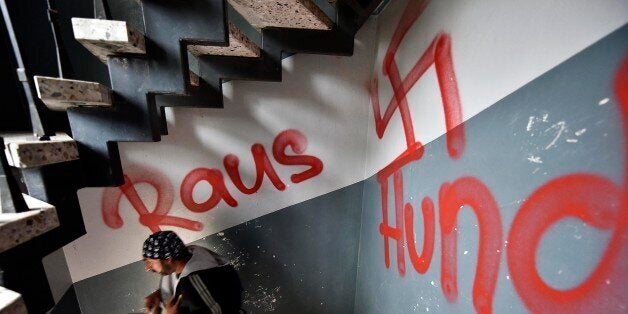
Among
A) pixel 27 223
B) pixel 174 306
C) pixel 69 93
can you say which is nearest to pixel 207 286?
pixel 174 306

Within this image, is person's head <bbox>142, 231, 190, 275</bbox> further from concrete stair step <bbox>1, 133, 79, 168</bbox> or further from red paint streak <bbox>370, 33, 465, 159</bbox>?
red paint streak <bbox>370, 33, 465, 159</bbox>

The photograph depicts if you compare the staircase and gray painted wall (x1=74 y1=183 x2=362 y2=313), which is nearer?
the staircase

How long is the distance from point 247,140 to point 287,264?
989 millimetres

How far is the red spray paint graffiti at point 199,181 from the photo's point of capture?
66.3 inches

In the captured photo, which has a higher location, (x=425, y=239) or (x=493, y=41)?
(x=493, y=41)

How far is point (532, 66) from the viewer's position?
686 millimetres

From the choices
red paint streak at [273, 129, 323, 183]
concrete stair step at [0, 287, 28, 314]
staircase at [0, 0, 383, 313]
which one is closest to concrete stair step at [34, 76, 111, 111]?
staircase at [0, 0, 383, 313]

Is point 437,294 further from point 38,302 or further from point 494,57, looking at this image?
point 38,302

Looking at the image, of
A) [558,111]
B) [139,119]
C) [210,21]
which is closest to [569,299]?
[558,111]

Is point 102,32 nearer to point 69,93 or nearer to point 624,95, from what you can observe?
point 69,93

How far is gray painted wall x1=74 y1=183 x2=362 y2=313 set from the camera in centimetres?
185

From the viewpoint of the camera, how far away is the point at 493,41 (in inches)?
32.0

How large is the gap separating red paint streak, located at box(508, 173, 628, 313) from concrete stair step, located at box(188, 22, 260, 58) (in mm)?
1131

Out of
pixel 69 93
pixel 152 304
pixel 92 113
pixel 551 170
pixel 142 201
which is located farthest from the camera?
pixel 142 201
